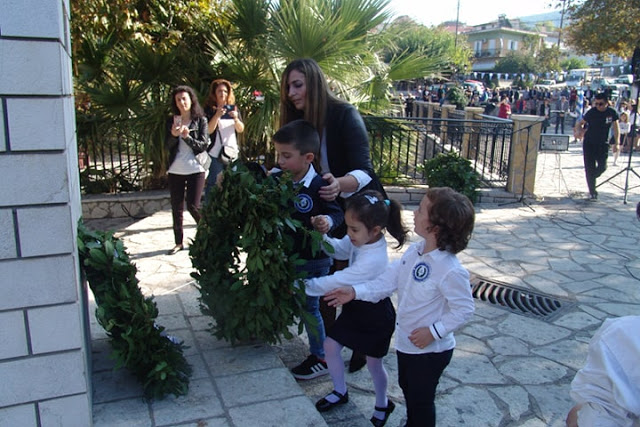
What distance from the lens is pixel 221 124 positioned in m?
6.31

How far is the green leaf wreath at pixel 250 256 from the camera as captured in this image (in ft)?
9.02

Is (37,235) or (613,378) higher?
(37,235)

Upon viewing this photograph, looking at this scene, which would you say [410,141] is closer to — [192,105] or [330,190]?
[192,105]

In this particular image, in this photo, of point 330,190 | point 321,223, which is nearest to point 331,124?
point 330,190

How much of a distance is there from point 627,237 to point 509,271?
248cm

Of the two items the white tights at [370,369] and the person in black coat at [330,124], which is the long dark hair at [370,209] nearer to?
the person in black coat at [330,124]

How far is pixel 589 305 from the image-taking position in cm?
488

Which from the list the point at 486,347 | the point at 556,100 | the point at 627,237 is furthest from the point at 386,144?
the point at 556,100

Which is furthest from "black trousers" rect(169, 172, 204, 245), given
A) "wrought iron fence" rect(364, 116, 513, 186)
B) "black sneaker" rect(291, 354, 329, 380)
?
"wrought iron fence" rect(364, 116, 513, 186)

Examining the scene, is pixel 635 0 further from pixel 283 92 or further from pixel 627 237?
pixel 283 92

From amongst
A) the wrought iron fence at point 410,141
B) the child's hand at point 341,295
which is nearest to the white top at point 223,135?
the wrought iron fence at point 410,141

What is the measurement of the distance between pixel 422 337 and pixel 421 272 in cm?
28

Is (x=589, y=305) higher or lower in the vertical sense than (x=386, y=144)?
lower

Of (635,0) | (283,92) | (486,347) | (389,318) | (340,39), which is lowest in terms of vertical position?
(486,347)
